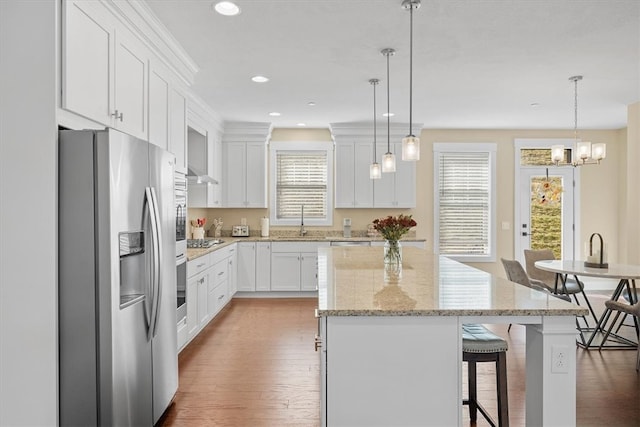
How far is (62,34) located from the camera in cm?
196

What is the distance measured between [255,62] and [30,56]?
2068 mm

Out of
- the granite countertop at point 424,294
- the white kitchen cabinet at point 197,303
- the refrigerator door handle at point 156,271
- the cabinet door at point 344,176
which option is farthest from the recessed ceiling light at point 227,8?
the cabinet door at point 344,176

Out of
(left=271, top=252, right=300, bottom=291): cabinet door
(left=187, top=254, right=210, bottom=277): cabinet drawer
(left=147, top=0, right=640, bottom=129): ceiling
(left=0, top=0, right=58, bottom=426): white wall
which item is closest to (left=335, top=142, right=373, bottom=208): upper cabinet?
(left=147, top=0, right=640, bottom=129): ceiling

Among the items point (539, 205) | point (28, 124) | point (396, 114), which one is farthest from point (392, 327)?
point (539, 205)

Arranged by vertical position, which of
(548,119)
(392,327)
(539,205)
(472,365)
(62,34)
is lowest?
(472,365)

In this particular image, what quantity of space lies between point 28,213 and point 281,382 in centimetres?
203

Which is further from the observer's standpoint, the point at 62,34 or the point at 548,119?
the point at 548,119

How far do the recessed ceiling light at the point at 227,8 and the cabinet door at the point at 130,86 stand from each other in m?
0.58

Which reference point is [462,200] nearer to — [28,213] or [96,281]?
[96,281]

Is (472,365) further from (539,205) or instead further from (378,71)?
(539,205)

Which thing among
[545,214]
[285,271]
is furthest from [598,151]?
[285,271]

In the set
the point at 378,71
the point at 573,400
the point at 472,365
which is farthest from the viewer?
the point at 378,71

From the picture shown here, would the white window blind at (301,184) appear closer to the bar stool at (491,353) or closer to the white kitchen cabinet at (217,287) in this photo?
the white kitchen cabinet at (217,287)

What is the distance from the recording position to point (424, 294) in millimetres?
2084
